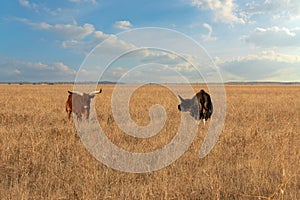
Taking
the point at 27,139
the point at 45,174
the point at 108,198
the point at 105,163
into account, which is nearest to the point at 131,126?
the point at 27,139

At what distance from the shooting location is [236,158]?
5.98 m

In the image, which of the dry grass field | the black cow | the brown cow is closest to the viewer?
the dry grass field

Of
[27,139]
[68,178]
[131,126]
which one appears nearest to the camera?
[68,178]

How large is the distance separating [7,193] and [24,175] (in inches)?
33.3

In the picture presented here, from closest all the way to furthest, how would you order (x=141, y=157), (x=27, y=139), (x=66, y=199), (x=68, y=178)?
(x=66, y=199) → (x=68, y=178) → (x=141, y=157) → (x=27, y=139)

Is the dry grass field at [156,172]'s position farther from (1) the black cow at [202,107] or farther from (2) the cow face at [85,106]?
(2) the cow face at [85,106]

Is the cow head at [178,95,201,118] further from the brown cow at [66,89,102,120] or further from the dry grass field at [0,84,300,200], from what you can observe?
the brown cow at [66,89,102,120]

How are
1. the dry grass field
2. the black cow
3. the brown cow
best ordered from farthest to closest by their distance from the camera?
the brown cow
the black cow
the dry grass field

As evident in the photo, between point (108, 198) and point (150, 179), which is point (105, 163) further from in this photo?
point (108, 198)

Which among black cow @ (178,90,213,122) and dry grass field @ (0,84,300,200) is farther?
black cow @ (178,90,213,122)

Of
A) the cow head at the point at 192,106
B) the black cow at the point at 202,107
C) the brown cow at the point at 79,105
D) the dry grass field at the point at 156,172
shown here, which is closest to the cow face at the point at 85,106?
the brown cow at the point at 79,105

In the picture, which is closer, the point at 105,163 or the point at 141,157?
the point at 105,163

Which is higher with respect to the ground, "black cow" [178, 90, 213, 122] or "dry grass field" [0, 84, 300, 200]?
"black cow" [178, 90, 213, 122]

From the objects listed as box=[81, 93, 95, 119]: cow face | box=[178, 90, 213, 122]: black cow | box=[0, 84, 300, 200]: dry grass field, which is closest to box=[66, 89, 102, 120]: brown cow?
box=[81, 93, 95, 119]: cow face
